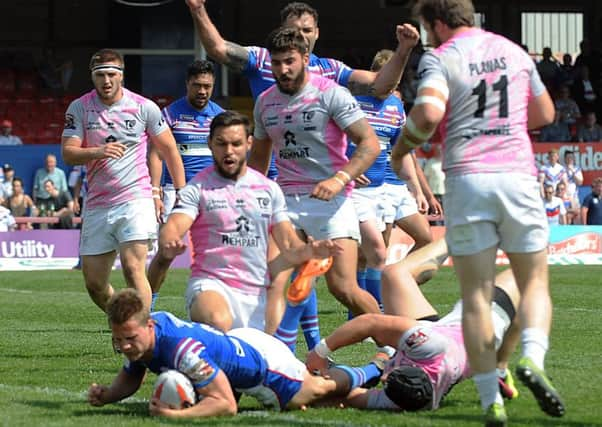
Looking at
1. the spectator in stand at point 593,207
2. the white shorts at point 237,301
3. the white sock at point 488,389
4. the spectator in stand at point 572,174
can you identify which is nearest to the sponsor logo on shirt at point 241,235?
the white shorts at point 237,301

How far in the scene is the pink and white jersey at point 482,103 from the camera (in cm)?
649

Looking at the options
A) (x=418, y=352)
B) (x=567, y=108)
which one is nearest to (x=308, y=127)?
(x=418, y=352)

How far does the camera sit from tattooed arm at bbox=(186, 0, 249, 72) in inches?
355

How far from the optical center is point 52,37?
35469 mm

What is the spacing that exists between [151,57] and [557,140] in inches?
408

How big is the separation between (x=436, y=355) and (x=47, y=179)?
20085mm

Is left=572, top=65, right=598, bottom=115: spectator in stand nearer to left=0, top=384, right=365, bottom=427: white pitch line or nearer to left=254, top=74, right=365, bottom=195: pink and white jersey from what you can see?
left=254, top=74, right=365, bottom=195: pink and white jersey

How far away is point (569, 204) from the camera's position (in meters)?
28.2

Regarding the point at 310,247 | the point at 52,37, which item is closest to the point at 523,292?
the point at 310,247

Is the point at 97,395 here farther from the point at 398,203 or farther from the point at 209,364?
the point at 398,203

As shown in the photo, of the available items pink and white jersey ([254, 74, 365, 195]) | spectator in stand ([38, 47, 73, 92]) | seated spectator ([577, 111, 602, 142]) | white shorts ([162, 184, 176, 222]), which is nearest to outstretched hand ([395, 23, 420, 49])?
pink and white jersey ([254, 74, 365, 195])

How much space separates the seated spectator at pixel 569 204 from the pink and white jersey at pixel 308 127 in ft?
64.6

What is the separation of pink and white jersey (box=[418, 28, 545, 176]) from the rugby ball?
1.75m

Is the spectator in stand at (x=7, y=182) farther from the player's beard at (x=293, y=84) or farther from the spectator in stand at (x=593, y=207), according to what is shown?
the player's beard at (x=293, y=84)
